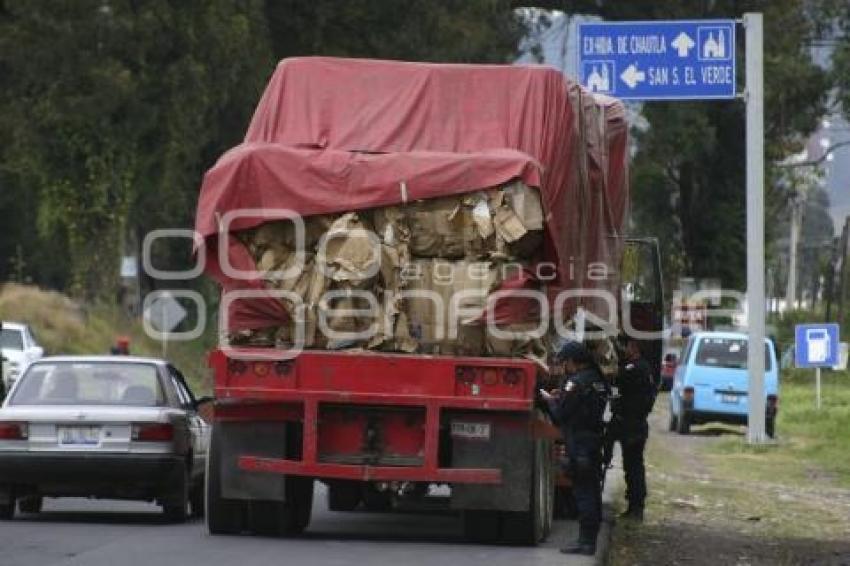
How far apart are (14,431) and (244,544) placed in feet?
8.53

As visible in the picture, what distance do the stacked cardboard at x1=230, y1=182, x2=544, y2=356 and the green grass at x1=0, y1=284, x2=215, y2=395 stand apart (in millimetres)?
32378

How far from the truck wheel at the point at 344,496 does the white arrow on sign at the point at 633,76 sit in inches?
503

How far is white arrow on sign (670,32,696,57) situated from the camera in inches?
1158

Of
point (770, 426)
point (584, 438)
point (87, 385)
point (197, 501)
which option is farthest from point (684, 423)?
point (584, 438)

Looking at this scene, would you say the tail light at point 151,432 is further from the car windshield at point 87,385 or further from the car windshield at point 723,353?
the car windshield at point 723,353

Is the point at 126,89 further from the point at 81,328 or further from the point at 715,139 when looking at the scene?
the point at 715,139

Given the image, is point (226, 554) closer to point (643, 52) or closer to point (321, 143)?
point (321, 143)

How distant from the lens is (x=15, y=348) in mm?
39219

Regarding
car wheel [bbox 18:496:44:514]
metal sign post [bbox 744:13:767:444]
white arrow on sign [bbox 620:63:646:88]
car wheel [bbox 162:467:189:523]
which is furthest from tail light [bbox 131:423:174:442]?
metal sign post [bbox 744:13:767:444]

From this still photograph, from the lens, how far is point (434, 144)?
15.0m

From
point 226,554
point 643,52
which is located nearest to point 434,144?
point 226,554

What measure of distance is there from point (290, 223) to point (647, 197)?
4978 centimetres

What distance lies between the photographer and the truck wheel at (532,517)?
48.0 ft

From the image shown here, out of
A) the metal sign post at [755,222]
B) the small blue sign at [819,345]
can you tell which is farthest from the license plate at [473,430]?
the small blue sign at [819,345]
